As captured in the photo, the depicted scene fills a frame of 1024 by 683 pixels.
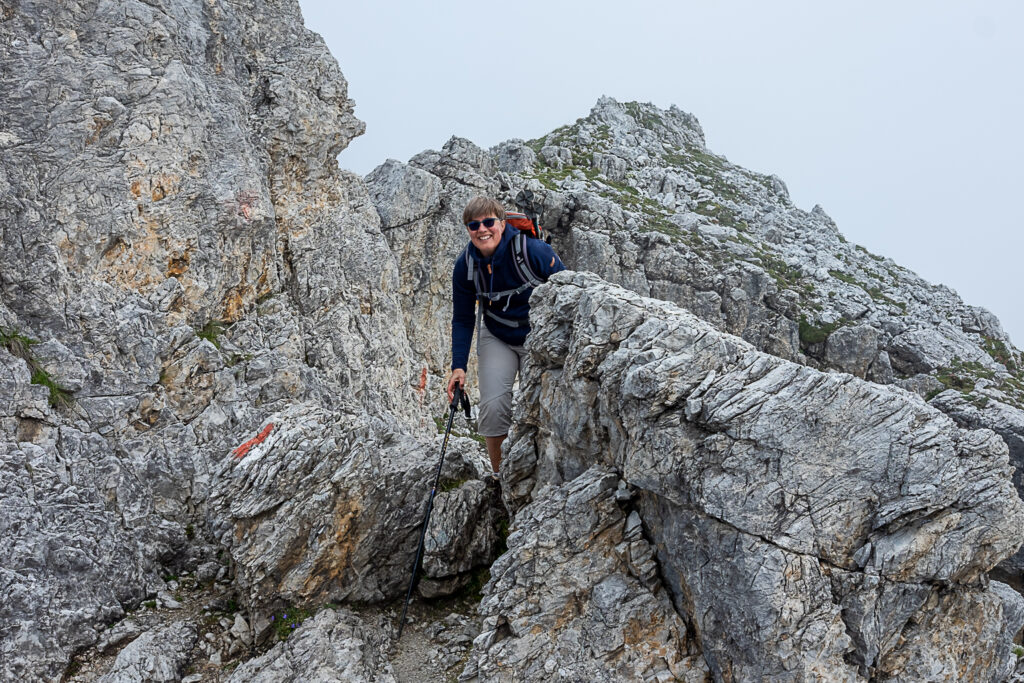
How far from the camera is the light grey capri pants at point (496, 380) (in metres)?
10.6

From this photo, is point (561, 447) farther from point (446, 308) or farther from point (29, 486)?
point (446, 308)

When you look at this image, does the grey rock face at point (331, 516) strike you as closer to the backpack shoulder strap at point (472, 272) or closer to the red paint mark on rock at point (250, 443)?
the red paint mark on rock at point (250, 443)

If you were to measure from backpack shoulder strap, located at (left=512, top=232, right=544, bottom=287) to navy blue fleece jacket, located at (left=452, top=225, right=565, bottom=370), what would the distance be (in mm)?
61

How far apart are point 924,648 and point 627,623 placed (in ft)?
10.7

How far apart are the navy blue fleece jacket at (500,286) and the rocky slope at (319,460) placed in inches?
32.2

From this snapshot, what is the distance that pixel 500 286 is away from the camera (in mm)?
10445

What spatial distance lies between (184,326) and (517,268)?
34.4 ft

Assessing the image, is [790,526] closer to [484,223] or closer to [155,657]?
[484,223]

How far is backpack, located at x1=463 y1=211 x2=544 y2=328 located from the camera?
10.2 m

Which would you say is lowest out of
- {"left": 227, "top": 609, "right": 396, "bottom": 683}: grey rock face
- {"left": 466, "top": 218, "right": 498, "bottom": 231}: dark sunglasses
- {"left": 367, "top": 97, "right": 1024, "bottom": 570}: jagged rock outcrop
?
{"left": 227, "top": 609, "right": 396, "bottom": 683}: grey rock face

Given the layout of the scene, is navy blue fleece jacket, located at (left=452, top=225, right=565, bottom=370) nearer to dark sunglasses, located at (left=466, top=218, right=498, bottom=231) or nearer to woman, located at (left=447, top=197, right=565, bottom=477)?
woman, located at (left=447, top=197, right=565, bottom=477)

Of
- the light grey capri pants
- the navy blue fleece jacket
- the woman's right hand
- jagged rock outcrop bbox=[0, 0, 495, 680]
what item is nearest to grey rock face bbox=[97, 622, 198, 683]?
jagged rock outcrop bbox=[0, 0, 495, 680]

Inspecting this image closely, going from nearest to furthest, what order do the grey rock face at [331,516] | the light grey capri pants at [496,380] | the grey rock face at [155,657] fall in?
the grey rock face at [155,657] < the grey rock face at [331,516] < the light grey capri pants at [496,380]

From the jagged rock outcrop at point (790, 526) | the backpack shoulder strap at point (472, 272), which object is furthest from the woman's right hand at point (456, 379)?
the jagged rock outcrop at point (790, 526)
